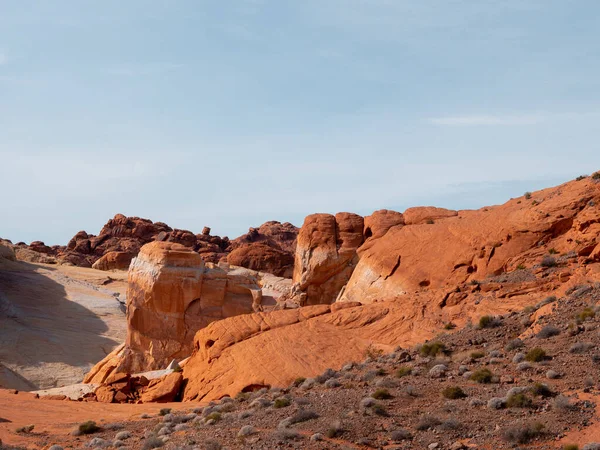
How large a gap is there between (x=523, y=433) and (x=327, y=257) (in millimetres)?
25598

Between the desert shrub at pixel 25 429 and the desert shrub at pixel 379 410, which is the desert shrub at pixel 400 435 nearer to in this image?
the desert shrub at pixel 379 410

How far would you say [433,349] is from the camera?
84.9 ft

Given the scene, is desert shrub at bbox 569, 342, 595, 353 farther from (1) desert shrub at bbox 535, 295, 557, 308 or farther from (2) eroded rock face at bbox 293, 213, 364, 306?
(2) eroded rock face at bbox 293, 213, 364, 306

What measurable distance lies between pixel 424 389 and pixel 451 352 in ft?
14.0

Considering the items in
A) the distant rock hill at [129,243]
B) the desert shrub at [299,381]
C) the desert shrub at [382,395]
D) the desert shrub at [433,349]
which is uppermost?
the distant rock hill at [129,243]

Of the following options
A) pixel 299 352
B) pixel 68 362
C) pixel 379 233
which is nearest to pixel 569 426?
pixel 299 352

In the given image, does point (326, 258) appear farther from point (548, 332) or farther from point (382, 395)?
point (382, 395)

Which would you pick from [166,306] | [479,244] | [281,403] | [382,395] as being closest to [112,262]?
[166,306]

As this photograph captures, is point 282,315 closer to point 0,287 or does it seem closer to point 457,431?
point 457,431

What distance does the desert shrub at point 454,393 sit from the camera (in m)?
20.4

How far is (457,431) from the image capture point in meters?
18.0

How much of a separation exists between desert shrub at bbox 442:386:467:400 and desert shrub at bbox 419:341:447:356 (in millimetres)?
4982

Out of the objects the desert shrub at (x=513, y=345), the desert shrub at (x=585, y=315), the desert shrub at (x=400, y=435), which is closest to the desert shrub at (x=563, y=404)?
the desert shrub at (x=400, y=435)

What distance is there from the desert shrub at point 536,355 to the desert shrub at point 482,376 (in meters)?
1.45
